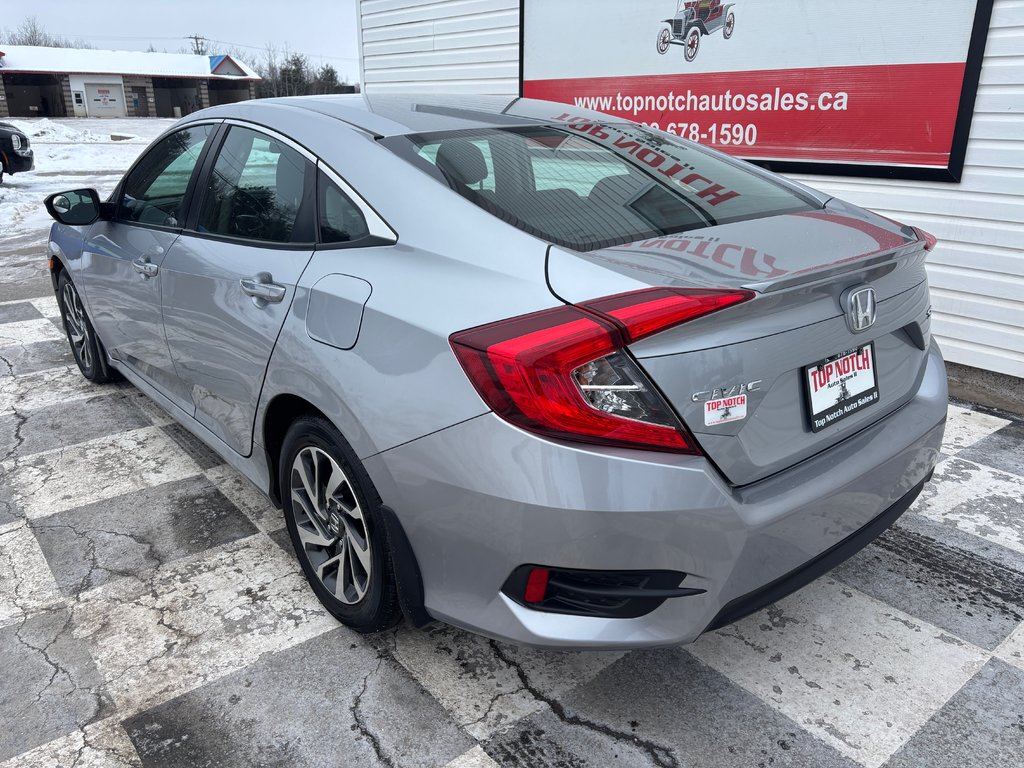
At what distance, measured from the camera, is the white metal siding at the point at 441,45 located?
752 centimetres

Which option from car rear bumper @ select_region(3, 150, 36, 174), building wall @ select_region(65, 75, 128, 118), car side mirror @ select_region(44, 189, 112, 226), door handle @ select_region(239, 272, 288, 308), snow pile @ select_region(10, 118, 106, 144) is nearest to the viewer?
door handle @ select_region(239, 272, 288, 308)

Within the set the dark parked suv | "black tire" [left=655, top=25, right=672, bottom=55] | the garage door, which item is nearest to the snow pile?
the dark parked suv

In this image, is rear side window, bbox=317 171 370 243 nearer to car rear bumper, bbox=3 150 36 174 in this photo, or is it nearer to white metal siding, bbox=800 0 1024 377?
white metal siding, bbox=800 0 1024 377

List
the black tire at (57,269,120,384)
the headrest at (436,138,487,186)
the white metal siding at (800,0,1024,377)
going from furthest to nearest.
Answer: the black tire at (57,269,120,384) < the white metal siding at (800,0,1024,377) < the headrest at (436,138,487,186)

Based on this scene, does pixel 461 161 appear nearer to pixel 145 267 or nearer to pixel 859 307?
pixel 859 307

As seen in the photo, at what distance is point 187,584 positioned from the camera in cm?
278

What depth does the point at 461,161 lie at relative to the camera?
7.61 ft

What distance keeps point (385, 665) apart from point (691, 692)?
2.83ft

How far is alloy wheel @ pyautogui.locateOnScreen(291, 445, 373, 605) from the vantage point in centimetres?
228

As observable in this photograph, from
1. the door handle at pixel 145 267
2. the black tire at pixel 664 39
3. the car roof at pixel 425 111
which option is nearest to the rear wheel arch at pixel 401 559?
the car roof at pixel 425 111

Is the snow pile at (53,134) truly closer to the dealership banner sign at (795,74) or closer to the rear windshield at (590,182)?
the dealership banner sign at (795,74)

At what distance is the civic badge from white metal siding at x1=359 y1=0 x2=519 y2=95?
6.08 m

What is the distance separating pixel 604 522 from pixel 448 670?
2.93ft

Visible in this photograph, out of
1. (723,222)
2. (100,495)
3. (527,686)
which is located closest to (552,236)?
(723,222)
